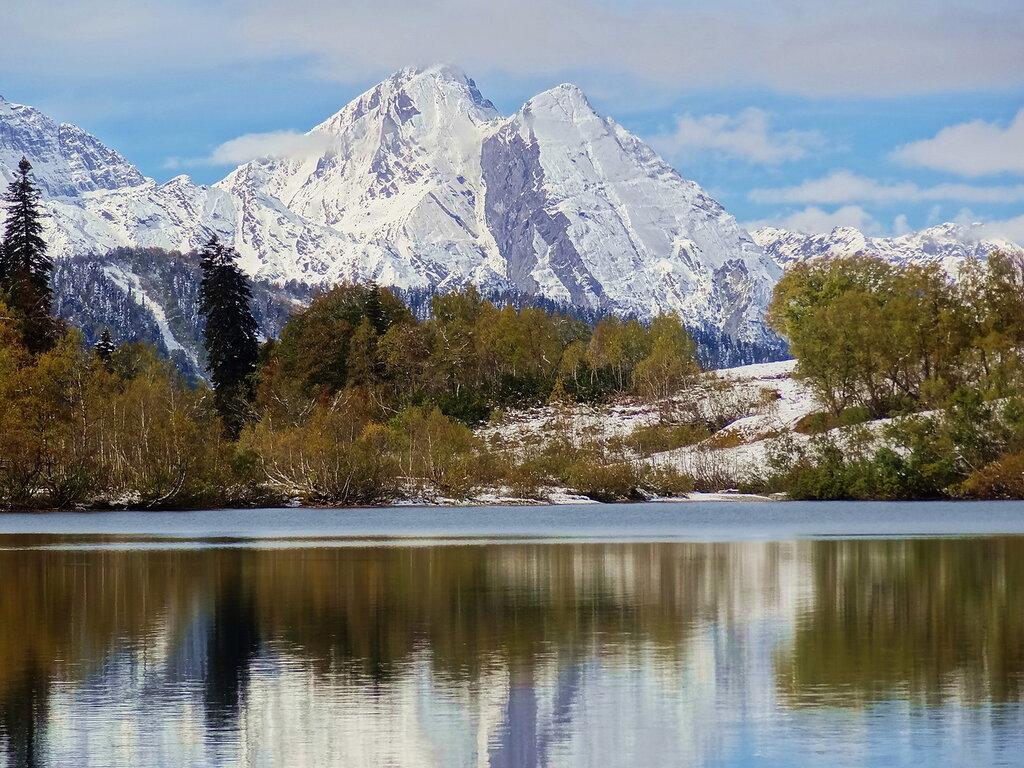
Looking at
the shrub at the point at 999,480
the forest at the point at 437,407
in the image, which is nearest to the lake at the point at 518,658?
the shrub at the point at 999,480

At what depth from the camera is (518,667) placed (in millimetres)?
24078

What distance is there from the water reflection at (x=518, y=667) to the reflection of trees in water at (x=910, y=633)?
8cm

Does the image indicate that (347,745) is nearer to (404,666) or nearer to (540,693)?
(540,693)

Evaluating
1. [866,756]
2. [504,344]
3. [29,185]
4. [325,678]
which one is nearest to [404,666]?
[325,678]

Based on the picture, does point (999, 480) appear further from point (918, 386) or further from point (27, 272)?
point (27, 272)

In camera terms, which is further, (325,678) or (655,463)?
(655,463)

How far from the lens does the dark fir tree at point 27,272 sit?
10981 centimetres

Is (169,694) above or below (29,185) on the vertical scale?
below

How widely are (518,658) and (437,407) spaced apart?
293 feet

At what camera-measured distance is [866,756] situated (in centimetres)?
1725

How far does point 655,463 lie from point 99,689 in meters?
87.5

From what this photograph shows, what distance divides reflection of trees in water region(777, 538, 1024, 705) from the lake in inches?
3.3

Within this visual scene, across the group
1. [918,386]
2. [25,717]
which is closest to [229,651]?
[25,717]

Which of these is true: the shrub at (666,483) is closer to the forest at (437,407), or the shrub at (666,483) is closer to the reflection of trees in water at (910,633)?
A: the forest at (437,407)
